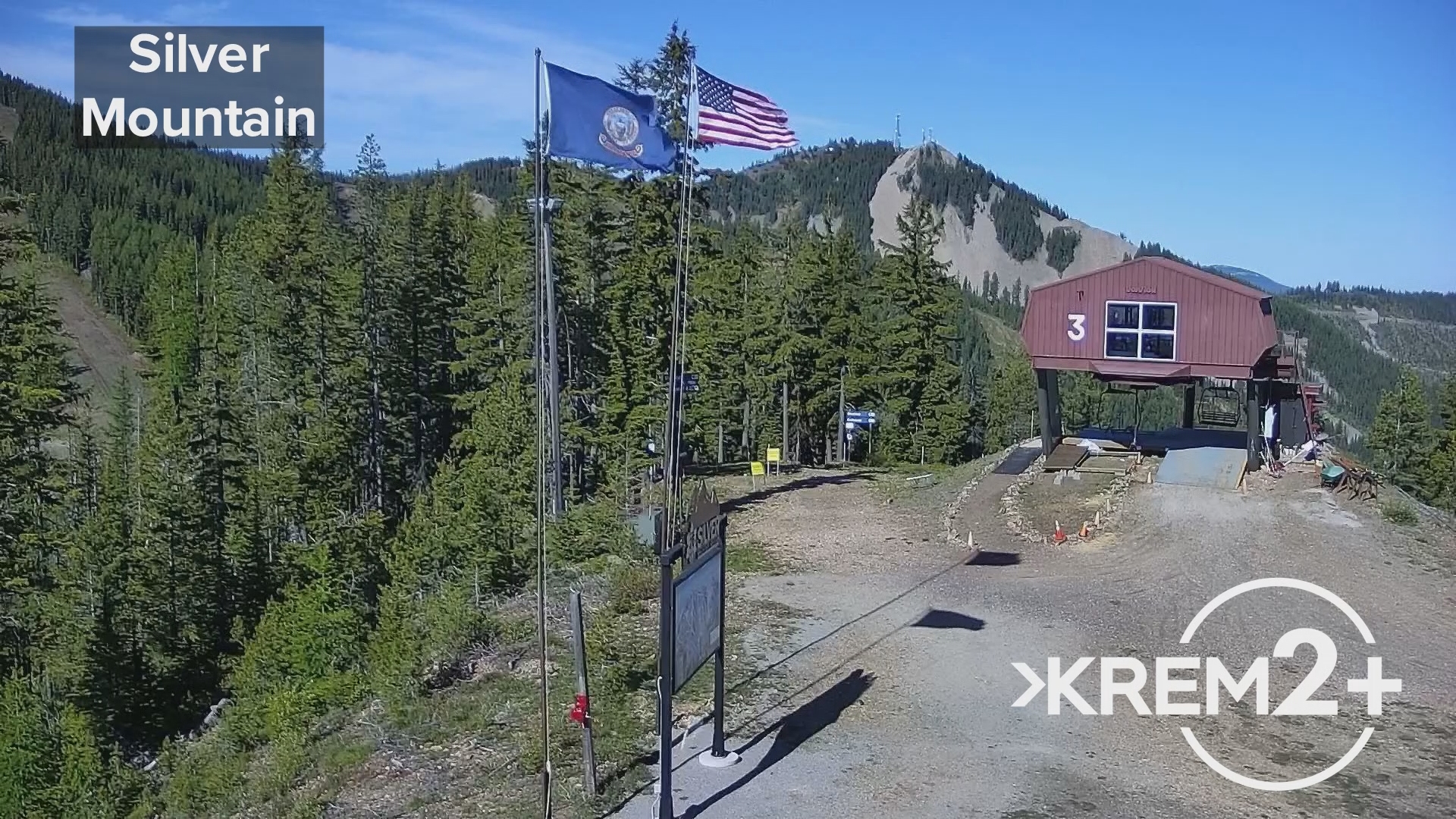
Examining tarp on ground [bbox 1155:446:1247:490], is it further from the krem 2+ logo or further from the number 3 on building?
the krem 2+ logo

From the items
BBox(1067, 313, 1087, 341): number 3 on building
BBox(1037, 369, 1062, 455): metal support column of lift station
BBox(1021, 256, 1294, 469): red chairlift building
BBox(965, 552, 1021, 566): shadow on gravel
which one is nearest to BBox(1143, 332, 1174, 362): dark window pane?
BBox(1021, 256, 1294, 469): red chairlift building

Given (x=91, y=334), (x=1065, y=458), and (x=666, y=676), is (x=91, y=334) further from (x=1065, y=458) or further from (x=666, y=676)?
(x=666, y=676)

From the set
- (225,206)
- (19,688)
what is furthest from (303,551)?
(225,206)

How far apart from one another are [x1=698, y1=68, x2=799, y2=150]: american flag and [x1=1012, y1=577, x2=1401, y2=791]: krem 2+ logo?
8.16 m

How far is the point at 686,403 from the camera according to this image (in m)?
41.2

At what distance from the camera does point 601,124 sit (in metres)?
12.1

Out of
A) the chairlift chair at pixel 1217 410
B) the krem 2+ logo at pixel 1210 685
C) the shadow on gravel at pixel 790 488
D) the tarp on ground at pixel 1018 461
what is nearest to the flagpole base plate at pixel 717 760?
the krem 2+ logo at pixel 1210 685

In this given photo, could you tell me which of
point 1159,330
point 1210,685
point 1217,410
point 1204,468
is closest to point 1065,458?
point 1204,468

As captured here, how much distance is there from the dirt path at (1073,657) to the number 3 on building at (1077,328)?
15.3 ft

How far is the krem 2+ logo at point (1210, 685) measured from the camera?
45.4 ft

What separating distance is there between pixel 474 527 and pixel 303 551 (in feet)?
37.5

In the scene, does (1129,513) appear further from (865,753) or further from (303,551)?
(303,551)

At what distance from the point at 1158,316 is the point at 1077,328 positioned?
1.99 m

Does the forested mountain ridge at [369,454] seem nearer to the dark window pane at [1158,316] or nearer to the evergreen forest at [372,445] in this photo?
the evergreen forest at [372,445]
